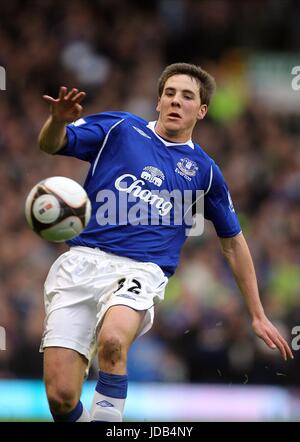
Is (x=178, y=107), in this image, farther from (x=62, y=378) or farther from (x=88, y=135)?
(x=62, y=378)

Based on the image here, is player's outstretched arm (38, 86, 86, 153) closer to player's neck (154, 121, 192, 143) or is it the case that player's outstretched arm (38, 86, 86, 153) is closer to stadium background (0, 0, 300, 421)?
player's neck (154, 121, 192, 143)

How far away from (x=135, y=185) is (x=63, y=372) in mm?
1370

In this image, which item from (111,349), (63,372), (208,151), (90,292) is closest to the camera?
(111,349)

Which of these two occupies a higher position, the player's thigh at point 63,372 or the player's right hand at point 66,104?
the player's right hand at point 66,104

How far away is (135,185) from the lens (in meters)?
6.93

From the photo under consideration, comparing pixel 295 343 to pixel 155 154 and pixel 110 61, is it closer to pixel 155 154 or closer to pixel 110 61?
pixel 155 154

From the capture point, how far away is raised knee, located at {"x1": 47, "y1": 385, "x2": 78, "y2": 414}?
6.53 m

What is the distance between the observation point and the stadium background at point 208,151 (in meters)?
11.4

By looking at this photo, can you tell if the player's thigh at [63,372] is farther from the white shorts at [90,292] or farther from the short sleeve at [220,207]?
the short sleeve at [220,207]

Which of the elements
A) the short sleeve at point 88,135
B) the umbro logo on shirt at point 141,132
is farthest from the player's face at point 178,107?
the short sleeve at point 88,135

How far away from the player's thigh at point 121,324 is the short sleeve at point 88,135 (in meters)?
1.14

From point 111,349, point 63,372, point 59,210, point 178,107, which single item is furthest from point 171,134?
point 63,372

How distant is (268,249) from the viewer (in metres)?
13.7
